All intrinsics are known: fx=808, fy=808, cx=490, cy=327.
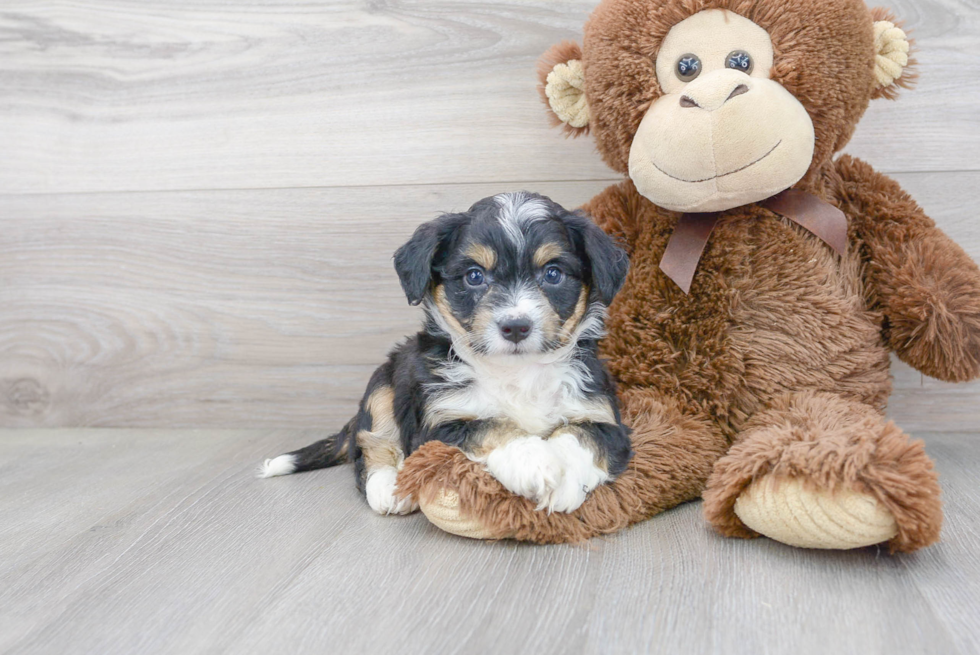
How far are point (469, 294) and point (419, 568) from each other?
58 centimetres

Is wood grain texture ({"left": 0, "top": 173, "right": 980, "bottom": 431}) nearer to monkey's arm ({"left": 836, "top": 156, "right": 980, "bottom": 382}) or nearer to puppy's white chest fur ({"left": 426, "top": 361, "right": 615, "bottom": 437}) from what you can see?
monkey's arm ({"left": 836, "top": 156, "right": 980, "bottom": 382})

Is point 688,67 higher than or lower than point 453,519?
higher

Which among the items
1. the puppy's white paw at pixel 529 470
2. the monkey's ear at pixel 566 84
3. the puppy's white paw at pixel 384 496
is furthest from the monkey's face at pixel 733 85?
the puppy's white paw at pixel 384 496

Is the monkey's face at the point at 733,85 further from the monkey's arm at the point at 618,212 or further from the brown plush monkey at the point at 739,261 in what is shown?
the monkey's arm at the point at 618,212

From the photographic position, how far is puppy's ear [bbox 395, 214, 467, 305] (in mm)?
1760

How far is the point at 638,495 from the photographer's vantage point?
5.78 ft

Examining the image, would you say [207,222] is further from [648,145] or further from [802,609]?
[802,609]

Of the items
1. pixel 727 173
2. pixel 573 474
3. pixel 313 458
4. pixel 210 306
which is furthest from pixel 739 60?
pixel 210 306

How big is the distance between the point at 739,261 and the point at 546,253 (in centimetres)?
52

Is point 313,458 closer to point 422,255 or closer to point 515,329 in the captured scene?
point 422,255

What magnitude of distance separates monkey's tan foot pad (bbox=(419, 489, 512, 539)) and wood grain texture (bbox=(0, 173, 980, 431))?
1041 millimetres

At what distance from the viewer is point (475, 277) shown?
5.77ft

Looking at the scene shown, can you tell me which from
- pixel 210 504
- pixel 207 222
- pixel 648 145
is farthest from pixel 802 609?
pixel 207 222

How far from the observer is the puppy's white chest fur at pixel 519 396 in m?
1.83
